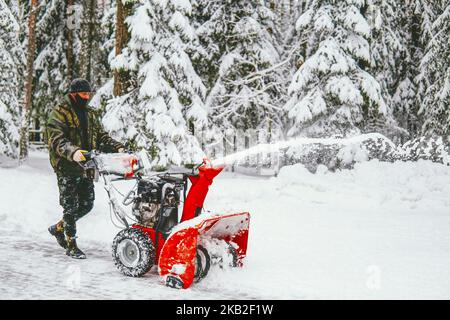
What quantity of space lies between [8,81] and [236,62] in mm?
8903

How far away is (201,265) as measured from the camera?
6.30 metres

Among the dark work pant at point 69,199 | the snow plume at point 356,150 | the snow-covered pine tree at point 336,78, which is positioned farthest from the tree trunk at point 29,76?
the dark work pant at point 69,199

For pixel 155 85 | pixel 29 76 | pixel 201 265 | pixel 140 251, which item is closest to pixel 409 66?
pixel 155 85

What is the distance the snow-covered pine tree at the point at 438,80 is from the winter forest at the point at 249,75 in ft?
0.21

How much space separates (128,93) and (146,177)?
36.0 ft

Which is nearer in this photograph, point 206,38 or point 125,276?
point 125,276

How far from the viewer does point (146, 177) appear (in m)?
6.65

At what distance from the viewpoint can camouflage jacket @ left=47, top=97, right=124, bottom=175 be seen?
23.0ft

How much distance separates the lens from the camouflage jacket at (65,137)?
7.02 meters

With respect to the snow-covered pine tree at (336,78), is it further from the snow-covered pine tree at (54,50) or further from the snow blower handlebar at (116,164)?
the snow-covered pine tree at (54,50)

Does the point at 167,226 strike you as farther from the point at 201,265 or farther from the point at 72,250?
the point at 72,250

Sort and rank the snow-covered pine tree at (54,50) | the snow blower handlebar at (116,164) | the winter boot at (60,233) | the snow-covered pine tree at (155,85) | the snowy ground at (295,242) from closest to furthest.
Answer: the snowy ground at (295,242) < the snow blower handlebar at (116,164) < the winter boot at (60,233) < the snow-covered pine tree at (155,85) < the snow-covered pine tree at (54,50)

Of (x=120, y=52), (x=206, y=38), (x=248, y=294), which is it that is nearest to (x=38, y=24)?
(x=206, y=38)
